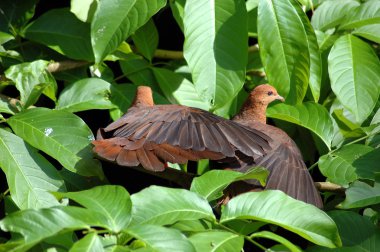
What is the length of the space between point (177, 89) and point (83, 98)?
0.54 meters

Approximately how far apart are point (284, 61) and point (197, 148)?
20.5 inches

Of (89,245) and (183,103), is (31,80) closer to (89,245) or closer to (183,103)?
(183,103)

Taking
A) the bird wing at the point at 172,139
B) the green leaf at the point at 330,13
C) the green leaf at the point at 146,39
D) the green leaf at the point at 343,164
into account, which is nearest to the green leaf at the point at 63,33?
the green leaf at the point at 146,39

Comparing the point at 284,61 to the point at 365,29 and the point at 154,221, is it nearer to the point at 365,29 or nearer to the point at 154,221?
the point at 365,29

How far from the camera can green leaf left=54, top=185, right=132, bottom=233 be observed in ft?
6.46

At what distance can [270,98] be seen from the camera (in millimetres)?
3795

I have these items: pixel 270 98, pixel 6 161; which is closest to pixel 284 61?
pixel 270 98

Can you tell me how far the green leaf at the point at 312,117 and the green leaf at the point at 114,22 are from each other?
0.67 meters

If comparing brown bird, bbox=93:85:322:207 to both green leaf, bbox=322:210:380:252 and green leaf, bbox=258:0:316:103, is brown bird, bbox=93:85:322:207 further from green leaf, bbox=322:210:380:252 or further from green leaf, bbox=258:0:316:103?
green leaf, bbox=322:210:380:252

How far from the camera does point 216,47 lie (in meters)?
3.01

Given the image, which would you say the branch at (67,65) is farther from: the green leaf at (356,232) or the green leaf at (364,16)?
the green leaf at (356,232)

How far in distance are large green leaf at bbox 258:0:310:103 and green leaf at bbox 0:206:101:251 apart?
133cm

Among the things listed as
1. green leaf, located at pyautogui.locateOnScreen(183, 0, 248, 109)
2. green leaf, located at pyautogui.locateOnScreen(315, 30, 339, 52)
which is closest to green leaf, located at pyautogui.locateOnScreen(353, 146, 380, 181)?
green leaf, located at pyautogui.locateOnScreen(183, 0, 248, 109)

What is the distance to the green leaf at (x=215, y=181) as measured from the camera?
2.35 metres
